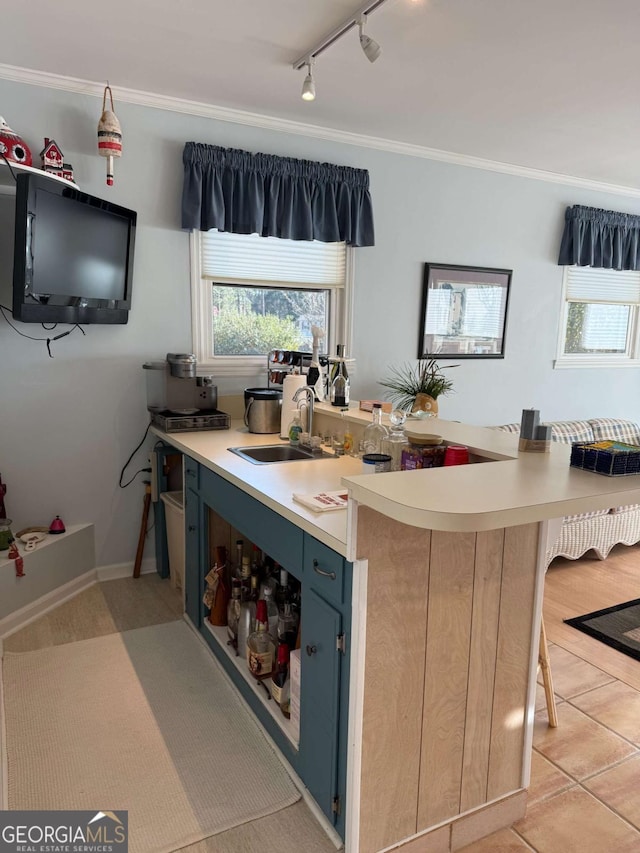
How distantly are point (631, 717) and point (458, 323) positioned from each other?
9.20ft

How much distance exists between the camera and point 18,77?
9.51 ft

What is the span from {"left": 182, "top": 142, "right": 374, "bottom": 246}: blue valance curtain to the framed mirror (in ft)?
2.38

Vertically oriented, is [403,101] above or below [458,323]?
above


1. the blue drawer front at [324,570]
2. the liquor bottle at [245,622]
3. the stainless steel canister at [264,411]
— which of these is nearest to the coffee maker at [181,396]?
the stainless steel canister at [264,411]

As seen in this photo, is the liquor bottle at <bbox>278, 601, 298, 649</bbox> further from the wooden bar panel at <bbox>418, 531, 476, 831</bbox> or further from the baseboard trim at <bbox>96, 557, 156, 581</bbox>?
the baseboard trim at <bbox>96, 557, 156, 581</bbox>

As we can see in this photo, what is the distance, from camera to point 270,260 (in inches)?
146

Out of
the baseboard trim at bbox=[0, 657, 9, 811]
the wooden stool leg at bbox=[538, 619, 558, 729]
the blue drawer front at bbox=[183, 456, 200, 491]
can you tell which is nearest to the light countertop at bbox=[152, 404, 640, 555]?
the blue drawer front at bbox=[183, 456, 200, 491]

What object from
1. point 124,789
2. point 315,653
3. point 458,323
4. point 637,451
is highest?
point 458,323

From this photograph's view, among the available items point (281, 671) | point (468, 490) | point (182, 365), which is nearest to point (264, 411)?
point (182, 365)

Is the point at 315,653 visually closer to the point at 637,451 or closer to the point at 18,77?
the point at 637,451

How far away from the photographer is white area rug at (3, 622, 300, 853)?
1884 millimetres

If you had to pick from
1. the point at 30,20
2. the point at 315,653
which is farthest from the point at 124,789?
the point at 30,20

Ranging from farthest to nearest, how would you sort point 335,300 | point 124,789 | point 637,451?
point 335,300
point 124,789
point 637,451

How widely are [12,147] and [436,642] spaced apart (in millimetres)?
2647
